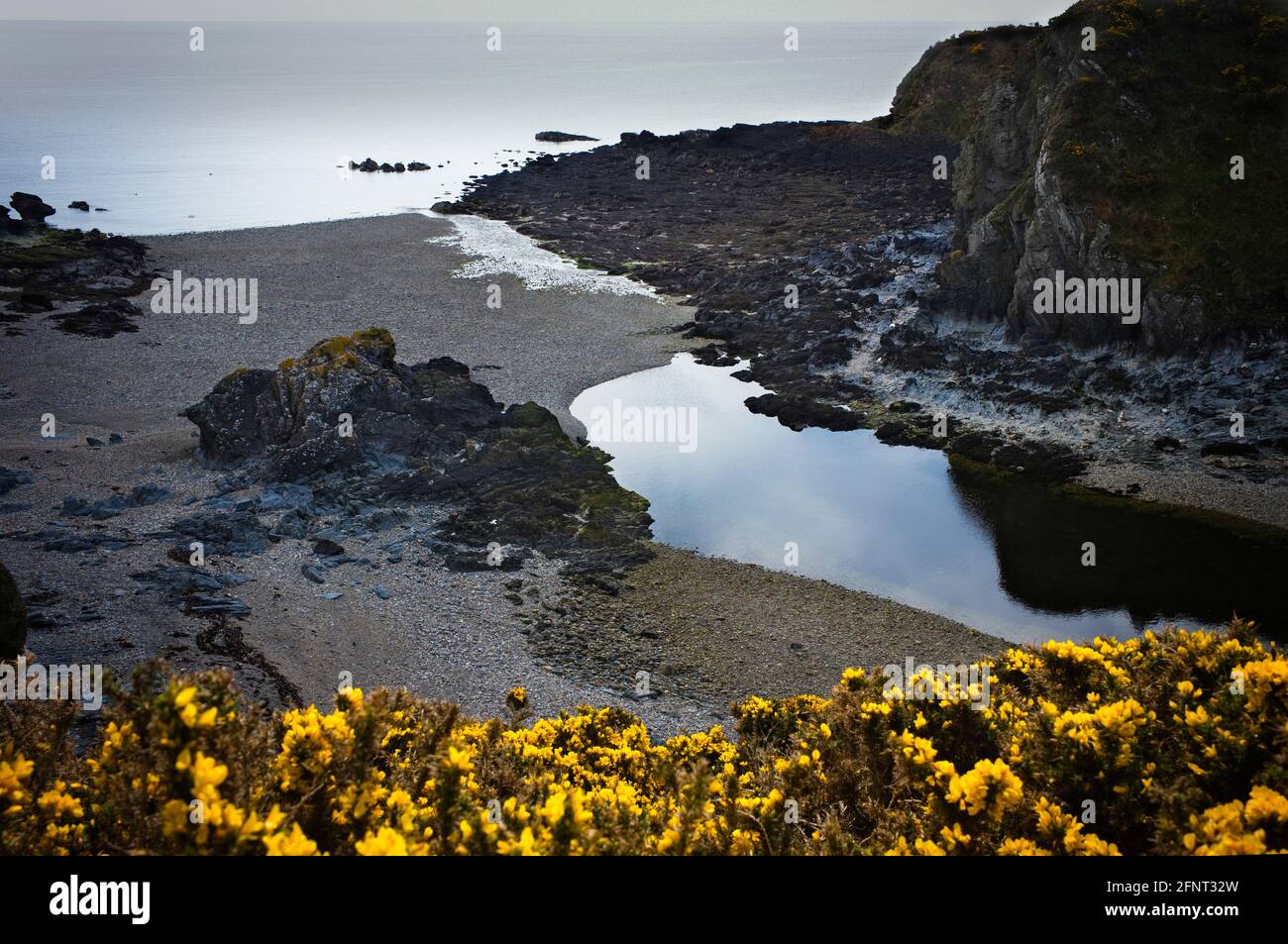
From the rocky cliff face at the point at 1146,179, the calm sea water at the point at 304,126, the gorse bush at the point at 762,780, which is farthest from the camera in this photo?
the calm sea water at the point at 304,126

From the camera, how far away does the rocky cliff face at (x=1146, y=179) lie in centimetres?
3619

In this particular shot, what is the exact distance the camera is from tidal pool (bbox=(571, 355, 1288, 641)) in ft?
82.4

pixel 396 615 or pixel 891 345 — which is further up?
pixel 891 345

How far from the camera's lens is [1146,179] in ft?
126

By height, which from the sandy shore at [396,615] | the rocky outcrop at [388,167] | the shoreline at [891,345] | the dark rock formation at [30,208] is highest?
the rocky outcrop at [388,167]

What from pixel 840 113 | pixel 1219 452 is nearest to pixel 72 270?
pixel 1219 452

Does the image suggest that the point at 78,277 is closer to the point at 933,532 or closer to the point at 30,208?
the point at 30,208

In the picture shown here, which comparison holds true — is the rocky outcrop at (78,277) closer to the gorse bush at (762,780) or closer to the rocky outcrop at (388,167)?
the rocky outcrop at (388,167)

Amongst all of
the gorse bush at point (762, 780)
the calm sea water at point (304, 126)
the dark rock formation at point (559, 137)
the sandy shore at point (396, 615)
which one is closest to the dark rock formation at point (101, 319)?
the sandy shore at point (396, 615)

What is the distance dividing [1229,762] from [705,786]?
396cm

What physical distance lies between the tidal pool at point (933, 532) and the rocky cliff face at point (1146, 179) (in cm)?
1076

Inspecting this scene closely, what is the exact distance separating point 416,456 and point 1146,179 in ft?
103

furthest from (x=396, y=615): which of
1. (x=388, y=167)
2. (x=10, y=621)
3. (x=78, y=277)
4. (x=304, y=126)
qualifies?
(x=304, y=126)
